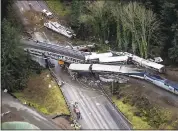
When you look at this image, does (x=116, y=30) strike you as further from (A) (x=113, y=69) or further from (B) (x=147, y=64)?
(A) (x=113, y=69)

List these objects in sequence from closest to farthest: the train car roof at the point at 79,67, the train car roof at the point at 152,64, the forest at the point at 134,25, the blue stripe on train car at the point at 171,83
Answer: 1. the blue stripe on train car at the point at 171,83
2. the train car roof at the point at 152,64
3. the train car roof at the point at 79,67
4. the forest at the point at 134,25

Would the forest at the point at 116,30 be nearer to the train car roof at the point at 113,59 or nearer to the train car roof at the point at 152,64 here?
the train car roof at the point at 152,64

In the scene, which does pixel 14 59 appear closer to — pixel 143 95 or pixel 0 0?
pixel 0 0

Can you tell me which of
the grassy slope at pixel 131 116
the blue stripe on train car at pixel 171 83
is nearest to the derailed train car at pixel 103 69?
the blue stripe on train car at pixel 171 83

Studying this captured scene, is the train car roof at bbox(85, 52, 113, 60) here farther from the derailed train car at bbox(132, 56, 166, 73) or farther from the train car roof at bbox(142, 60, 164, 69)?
the train car roof at bbox(142, 60, 164, 69)

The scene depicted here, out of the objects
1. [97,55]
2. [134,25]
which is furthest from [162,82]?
[134,25]

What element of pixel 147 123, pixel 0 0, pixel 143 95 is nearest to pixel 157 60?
pixel 143 95
